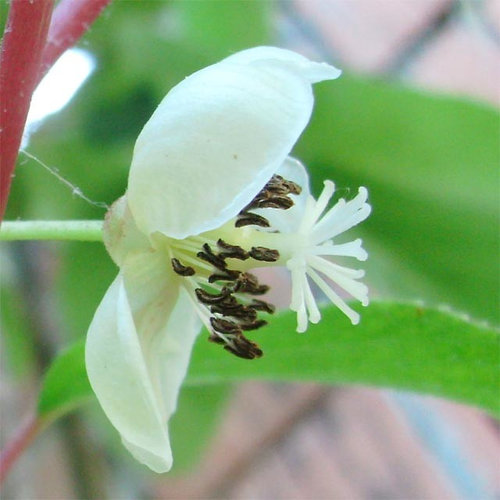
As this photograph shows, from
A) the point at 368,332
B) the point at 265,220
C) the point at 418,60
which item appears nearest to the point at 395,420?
the point at 418,60

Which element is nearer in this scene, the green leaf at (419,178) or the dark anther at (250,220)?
the dark anther at (250,220)

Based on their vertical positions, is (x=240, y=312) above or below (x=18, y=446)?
above

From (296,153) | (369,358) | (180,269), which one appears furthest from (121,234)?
(296,153)

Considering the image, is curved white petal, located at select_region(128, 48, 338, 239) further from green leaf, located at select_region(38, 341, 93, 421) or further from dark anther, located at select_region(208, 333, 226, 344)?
green leaf, located at select_region(38, 341, 93, 421)

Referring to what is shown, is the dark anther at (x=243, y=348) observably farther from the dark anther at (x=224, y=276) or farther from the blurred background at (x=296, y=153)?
the blurred background at (x=296, y=153)

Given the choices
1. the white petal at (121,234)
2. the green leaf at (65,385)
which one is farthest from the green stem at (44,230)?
the green leaf at (65,385)

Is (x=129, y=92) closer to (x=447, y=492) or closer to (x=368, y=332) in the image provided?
(x=368, y=332)

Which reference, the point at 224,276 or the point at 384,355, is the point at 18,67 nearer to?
the point at 224,276
